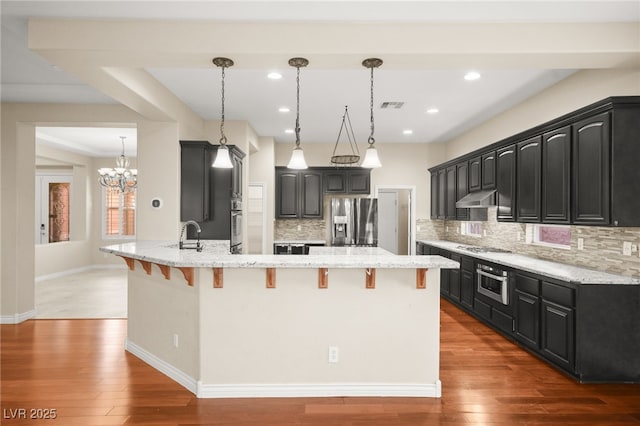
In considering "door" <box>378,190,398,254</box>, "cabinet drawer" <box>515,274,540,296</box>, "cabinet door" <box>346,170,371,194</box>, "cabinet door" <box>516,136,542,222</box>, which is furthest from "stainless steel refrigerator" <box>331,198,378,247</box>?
"cabinet drawer" <box>515,274,540,296</box>

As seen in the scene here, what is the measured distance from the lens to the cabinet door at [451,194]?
21.2 feet

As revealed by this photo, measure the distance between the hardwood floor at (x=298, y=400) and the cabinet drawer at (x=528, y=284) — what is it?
2.15ft

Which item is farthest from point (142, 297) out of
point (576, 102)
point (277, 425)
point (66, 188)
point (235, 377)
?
point (66, 188)

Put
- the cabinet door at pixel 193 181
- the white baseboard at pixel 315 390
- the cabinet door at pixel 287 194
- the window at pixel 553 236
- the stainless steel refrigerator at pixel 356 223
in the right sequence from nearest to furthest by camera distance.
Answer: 1. the white baseboard at pixel 315 390
2. the window at pixel 553 236
3. the cabinet door at pixel 193 181
4. the stainless steel refrigerator at pixel 356 223
5. the cabinet door at pixel 287 194

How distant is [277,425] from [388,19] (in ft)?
9.71

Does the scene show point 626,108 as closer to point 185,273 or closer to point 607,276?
point 607,276

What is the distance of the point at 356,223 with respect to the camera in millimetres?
7273

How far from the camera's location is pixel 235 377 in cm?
298

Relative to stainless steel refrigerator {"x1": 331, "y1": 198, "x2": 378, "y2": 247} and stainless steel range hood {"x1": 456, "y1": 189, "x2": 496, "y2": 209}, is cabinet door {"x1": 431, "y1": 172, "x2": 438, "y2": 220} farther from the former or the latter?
stainless steel range hood {"x1": 456, "y1": 189, "x2": 496, "y2": 209}

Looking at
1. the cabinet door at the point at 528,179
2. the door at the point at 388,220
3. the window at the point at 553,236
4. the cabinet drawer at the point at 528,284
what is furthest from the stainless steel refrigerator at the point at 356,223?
the cabinet drawer at the point at 528,284

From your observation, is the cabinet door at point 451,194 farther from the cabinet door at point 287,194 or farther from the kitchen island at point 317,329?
the kitchen island at point 317,329

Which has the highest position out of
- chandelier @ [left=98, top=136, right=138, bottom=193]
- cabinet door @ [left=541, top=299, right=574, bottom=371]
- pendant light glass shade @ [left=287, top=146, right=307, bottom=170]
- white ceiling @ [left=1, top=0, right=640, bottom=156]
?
white ceiling @ [left=1, top=0, right=640, bottom=156]

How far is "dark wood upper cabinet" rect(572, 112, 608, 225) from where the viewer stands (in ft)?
10.4

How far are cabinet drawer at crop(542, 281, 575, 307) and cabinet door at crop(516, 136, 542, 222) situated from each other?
83cm
